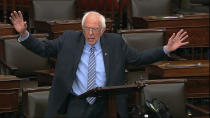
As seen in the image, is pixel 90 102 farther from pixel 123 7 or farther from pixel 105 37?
pixel 123 7

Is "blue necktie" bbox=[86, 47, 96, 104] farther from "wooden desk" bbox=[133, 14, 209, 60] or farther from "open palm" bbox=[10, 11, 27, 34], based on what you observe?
"wooden desk" bbox=[133, 14, 209, 60]

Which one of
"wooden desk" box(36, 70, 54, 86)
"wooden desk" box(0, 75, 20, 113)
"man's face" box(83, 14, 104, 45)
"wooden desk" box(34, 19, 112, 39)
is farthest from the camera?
"wooden desk" box(34, 19, 112, 39)

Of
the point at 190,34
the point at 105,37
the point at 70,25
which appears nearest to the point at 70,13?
the point at 70,25

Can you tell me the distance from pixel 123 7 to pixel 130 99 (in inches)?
109

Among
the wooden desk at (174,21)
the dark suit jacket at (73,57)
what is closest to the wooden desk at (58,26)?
the wooden desk at (174,21)

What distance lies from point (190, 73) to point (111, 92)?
1.70 meters

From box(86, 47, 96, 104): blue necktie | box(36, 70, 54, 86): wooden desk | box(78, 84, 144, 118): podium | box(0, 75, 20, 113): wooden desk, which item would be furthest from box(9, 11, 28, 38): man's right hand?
box(36, 70, 54, 86): wooden desk

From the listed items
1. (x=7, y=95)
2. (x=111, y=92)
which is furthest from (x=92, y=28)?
(x=7, y=95)

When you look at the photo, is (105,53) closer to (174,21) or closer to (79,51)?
(79,51)

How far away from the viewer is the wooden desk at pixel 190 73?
4941mm

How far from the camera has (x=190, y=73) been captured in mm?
5008

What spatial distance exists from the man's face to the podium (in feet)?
1.56

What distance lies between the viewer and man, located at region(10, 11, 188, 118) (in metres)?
3.81

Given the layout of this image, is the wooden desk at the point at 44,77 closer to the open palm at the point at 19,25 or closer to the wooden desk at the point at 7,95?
the wooden desk at the point at 7,95
